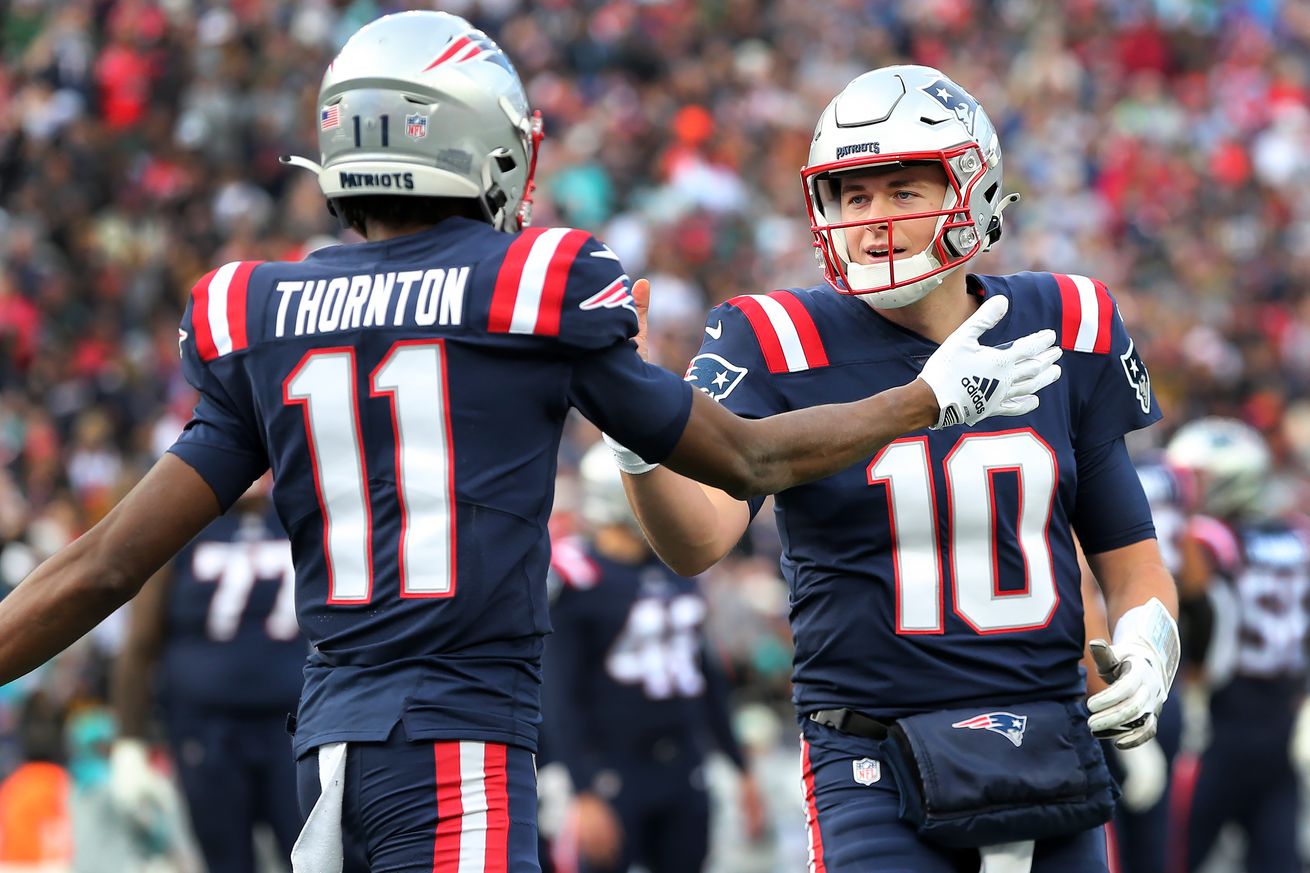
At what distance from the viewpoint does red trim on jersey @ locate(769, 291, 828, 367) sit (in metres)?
3.62

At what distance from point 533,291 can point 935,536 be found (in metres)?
1.00

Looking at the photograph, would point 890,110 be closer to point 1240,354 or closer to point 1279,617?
point 1279,617

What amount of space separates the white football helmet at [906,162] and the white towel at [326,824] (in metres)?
1.37

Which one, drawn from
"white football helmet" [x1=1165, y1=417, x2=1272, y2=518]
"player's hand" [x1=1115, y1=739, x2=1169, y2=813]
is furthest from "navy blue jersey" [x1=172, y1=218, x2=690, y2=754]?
"white football helmet" [x1=1165, y1=417, x2=1272, y2=518]

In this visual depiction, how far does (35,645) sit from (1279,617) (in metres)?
Result: 5.58

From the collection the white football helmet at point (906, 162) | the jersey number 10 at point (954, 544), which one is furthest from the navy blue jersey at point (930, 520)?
the white football helmet at point (906, 162)

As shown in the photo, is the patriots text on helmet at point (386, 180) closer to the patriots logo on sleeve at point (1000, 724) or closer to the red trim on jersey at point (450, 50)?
the red trim on jersey at point (450, 50)

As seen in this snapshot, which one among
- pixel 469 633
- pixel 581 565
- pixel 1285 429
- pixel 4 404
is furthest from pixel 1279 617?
pixel 4 404

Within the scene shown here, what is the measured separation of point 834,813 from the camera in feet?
11.4

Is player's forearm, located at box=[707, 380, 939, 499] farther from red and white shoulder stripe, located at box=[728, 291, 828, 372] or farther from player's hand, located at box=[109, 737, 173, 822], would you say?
player's hand, located at box=[109, 737, 173, 822]

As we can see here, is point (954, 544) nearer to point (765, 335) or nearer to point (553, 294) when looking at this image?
point (765, 335)

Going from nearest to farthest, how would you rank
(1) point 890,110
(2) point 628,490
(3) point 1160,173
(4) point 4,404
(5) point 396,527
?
(5) point 396,527 < (2) point 628,490 < (1) point 890,110 < (4) point 4,404 < (3) point 1160,173

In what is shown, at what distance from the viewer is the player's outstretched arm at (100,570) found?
2.96 metres

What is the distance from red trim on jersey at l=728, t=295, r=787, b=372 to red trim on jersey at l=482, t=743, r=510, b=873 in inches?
39.4
